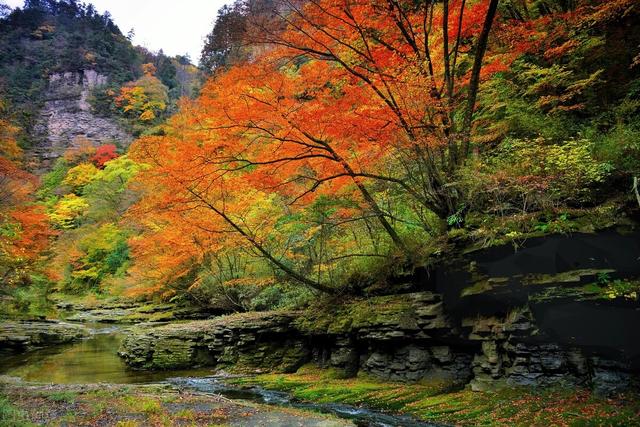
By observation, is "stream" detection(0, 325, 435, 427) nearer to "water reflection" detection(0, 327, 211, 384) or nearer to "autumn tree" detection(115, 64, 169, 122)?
"water reflection" detection(0, 327, 211, 384)

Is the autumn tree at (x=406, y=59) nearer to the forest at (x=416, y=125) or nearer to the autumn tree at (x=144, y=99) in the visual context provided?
the forest at (x=416, y=125)

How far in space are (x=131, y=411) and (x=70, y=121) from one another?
7119cm

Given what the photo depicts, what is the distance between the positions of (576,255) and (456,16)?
654 cm

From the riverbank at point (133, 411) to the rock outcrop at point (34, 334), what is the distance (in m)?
9.11

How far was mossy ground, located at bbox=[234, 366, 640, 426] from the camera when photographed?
21.0ft

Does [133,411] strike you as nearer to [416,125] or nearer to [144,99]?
[416,125]

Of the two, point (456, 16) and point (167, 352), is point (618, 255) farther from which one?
point (167, 352)

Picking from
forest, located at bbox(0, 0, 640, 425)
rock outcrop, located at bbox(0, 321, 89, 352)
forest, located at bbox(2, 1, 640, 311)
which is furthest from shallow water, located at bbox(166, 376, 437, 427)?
rock outcrop, located at bbox(0, 321, 89, 352)

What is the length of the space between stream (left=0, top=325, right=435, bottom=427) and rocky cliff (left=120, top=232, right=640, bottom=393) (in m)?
1.85

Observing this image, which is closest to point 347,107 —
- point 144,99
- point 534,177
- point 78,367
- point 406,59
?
point 406,59

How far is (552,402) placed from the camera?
7.06 meters

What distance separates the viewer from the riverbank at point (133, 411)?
22.8ft

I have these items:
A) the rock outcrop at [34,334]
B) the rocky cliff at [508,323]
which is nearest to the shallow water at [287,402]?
the rocky cliff at [508,323]

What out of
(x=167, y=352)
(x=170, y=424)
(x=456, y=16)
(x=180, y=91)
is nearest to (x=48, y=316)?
(x=167, y=352)
